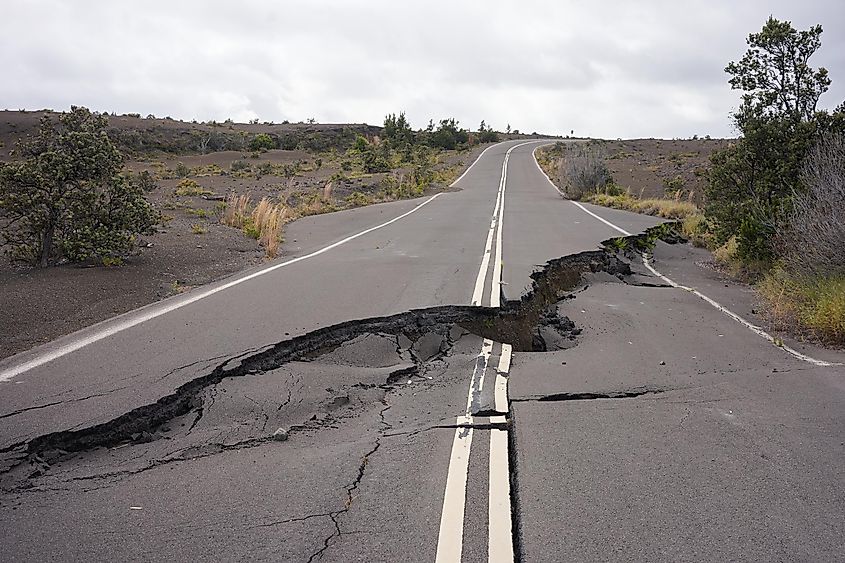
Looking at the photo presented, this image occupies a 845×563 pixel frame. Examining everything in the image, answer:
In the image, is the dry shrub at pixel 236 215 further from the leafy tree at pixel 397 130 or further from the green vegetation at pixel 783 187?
the leafy tree at pixel 397 130

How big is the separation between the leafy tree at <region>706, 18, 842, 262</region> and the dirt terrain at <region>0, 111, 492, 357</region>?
900cm

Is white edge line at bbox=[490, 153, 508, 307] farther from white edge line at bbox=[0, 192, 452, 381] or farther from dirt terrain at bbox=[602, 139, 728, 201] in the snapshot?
dirt terrain at bbox=[602, 139, 728, 201]

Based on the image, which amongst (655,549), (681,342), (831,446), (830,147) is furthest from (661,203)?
(655,549)

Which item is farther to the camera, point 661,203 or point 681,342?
point 661,203

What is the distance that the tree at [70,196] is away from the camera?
11.1 m

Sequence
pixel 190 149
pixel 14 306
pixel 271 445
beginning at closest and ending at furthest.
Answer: pixel 271 445 < pixel 14 306 < pixel 190 149

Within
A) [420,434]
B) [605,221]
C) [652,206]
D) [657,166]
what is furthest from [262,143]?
[420,434]

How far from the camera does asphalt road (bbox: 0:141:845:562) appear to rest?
3664mm

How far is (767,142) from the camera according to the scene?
1289 cm

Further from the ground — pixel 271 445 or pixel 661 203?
pixel 661 203

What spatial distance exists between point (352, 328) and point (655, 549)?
4.82m

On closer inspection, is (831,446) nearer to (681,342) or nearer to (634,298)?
(681,342)

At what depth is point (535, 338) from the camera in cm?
812

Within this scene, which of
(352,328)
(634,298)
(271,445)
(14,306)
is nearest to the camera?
(271,445)
